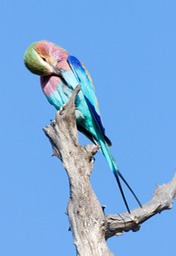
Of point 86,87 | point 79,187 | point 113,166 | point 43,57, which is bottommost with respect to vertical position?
point 79,187

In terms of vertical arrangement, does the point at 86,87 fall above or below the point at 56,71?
below

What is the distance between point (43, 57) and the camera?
5.97 meters

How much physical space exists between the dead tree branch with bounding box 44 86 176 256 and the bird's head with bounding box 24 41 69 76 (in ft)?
3.84

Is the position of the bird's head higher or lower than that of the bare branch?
higher

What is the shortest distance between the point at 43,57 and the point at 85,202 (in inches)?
76.8

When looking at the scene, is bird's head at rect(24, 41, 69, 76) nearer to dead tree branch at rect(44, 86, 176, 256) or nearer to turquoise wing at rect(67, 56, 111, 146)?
turquoise wing at rect(67, 56, 111, 146)

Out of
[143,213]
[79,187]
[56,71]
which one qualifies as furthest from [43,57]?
[143,213]

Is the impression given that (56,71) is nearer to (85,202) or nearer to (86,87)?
(86,87)

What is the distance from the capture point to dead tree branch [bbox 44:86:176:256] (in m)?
4.31

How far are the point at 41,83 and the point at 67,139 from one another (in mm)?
1446

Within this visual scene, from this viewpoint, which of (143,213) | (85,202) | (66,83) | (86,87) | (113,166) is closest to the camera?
(85,202)

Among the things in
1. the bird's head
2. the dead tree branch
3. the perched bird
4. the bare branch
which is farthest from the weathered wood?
the bird's head

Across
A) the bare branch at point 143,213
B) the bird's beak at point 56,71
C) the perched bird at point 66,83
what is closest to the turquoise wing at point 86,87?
the perched bird at point 66,83

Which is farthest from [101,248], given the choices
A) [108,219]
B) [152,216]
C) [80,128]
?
[80,128]
